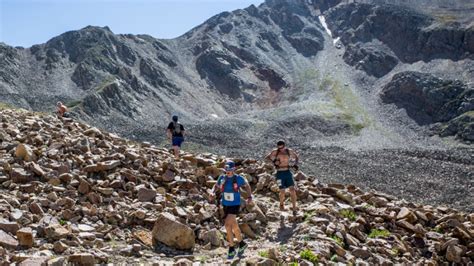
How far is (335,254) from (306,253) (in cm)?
137

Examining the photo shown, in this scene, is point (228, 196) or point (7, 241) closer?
point (7, 241)

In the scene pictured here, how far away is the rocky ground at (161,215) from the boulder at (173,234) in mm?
30

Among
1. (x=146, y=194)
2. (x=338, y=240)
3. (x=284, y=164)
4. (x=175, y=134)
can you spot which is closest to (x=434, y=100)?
(x=175, y=134)

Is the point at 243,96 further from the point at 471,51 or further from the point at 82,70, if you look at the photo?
the point at 471,51

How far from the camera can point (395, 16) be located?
5989 inches

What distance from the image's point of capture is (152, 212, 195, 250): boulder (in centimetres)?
1371

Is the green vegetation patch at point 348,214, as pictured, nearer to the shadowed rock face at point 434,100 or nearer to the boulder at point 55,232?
the boulder at point 55,232

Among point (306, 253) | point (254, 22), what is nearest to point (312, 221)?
point (306, 253)

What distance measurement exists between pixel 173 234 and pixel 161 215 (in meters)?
0.76

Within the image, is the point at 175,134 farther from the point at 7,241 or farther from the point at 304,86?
the point at 304,86

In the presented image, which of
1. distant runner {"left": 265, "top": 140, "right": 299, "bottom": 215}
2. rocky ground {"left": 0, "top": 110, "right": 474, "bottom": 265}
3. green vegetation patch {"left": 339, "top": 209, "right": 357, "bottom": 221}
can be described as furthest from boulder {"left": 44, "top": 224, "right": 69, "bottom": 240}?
green vegetation patch {"left": 339, "top": 209, "right": 357, "bottom": 221}

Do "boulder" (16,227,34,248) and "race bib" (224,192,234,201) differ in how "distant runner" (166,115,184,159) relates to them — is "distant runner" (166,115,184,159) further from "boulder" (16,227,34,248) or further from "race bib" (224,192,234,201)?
"boulder" (16,227,34,248)

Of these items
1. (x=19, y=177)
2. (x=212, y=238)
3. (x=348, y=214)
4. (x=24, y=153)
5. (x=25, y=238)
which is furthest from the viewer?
(x=348, y=214)

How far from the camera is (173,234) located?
45.0ft
